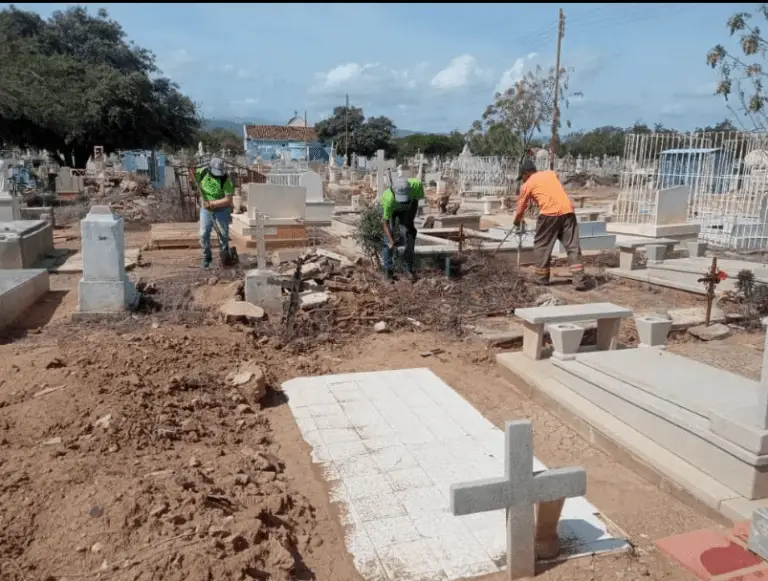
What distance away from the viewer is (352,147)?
6119 cm

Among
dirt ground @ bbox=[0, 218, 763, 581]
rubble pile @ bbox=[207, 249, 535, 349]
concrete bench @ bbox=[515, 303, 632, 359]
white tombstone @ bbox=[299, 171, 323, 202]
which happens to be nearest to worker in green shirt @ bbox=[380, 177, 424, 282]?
rubble pile @ bbox=[207, 249, 535, 349]

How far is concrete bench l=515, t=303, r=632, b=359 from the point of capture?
5449mm

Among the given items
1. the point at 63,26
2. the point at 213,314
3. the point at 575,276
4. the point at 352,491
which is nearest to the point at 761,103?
the point at 575,276

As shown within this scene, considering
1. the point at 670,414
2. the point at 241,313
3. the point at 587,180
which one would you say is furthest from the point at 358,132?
the point at 670,414

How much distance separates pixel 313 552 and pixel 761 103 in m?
12.3

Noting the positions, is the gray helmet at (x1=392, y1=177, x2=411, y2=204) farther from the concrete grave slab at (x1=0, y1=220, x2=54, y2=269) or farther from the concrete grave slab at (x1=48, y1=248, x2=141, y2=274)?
the concrete grave slab at (x1=0, y1=220, x2=54, y2=269)

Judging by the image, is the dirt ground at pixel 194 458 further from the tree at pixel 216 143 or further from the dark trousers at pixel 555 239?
the tree at pixel 216 143

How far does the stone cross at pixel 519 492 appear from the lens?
2.74 m

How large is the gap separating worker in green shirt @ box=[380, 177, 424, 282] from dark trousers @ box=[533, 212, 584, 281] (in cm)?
174

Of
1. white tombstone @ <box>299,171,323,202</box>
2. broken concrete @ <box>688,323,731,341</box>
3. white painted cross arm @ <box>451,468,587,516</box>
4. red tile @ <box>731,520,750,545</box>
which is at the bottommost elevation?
red tile @ <box>731,520,750,545</box>

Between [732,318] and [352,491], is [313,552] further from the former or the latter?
[732,318]

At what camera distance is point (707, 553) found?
9.89 feet

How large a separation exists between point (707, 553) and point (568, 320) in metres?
2.63

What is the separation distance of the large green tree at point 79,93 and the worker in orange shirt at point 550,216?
19.0 metres
